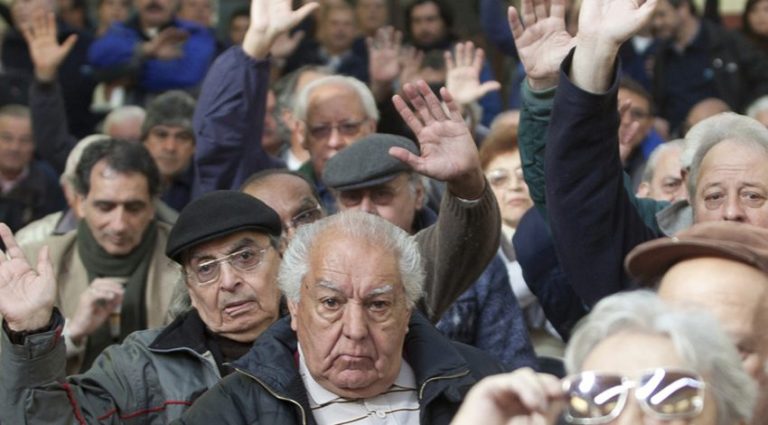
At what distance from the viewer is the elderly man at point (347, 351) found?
4.46 m

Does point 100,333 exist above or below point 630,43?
above

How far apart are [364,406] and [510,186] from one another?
270 cm

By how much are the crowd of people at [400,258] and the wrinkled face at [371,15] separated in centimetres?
318

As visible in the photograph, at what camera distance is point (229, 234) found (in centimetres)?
530

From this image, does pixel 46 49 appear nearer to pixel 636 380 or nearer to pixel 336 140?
pixel 336 140

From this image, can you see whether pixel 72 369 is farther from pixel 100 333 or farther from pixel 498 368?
pixel 498 368

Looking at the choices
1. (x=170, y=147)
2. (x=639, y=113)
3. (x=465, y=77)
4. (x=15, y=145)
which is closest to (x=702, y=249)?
(x=465, y=77)

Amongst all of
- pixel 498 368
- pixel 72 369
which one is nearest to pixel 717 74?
pixel 72 369

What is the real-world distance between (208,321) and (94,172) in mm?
2117

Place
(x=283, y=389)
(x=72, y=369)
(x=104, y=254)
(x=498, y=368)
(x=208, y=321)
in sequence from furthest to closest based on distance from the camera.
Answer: (x=104, y=254) < (x=72, y=369) < (x=208, y=321) < (x=498, y=368) < (x=283, y=389)

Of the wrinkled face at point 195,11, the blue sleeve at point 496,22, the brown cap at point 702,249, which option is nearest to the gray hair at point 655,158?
the brown cap at point 702,249

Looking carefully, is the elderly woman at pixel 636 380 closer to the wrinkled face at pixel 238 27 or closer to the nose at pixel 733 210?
the nose at pixel 733 210

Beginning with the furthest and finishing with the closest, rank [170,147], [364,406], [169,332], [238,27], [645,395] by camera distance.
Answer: [238,27], [170,147], [169,332], [364,406], [645,395]

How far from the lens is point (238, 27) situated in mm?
12055
